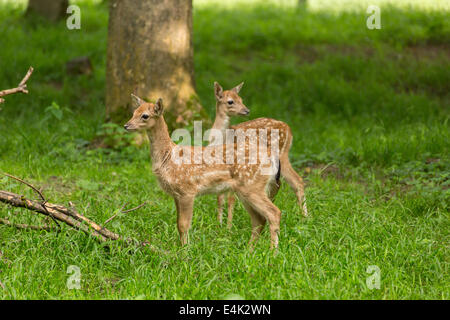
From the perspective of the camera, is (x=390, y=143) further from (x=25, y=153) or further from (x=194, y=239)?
(x=25, y=153)

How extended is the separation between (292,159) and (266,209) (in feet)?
11.0

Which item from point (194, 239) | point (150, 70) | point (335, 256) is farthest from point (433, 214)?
point (150, 70)

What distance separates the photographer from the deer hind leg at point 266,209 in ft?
19.3

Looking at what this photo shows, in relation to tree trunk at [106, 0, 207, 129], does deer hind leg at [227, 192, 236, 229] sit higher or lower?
lower

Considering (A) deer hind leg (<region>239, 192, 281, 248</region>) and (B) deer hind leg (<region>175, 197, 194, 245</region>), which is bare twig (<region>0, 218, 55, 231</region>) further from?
(A) deer hind leg (<region>239, 192, 281, 248</region>)

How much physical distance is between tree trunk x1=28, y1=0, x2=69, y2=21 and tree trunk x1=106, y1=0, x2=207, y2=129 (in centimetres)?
672

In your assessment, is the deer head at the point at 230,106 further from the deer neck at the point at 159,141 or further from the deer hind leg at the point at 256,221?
the deer hind leg at the point at 256,221

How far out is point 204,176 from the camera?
19.7 ft

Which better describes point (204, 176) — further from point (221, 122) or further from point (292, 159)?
point (292, 159)

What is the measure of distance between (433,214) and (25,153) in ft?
18.0

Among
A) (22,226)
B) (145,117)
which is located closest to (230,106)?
(145,117)

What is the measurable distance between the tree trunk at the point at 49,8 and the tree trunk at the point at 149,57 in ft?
22.1

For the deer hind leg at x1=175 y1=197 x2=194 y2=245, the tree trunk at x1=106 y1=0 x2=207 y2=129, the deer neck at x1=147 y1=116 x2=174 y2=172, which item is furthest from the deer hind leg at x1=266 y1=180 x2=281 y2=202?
the tree trunk at x1=106 y1=0 x2=207 y2=129

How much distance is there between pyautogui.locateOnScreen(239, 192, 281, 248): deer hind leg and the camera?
588 centimetres
